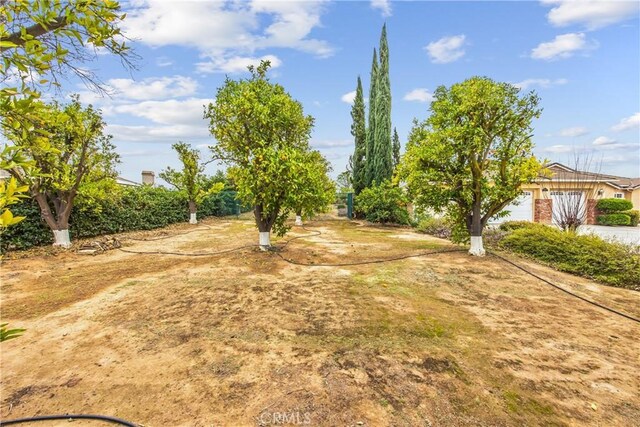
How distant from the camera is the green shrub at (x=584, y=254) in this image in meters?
5.96

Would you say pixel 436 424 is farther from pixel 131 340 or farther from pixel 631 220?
pixel 631 220

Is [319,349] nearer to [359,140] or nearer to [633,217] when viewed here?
[359,140]

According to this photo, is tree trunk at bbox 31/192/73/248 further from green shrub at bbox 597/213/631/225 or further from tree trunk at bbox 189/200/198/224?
green shrub at bbox 597/213/631/225

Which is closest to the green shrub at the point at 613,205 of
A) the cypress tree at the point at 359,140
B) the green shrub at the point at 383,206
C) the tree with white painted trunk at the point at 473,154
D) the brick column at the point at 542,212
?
the brick column at the point at 542,212

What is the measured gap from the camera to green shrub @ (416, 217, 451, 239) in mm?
11884

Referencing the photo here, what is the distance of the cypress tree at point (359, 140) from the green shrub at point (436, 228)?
5119mm

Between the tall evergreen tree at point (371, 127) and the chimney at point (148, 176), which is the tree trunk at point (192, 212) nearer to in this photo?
the chimney at point (148, 176)

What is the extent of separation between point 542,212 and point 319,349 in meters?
17.2

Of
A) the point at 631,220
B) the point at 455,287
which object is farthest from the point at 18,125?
the point at 631,220

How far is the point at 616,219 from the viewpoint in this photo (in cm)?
1571

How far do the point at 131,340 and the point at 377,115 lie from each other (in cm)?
1495

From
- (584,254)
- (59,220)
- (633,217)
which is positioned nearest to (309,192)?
(584,254)

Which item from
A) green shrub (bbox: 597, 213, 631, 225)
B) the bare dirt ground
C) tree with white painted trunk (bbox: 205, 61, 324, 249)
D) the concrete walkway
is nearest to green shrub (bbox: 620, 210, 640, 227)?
green shrub (bbox: 597, 213, 631, 225)

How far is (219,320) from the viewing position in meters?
4.00
